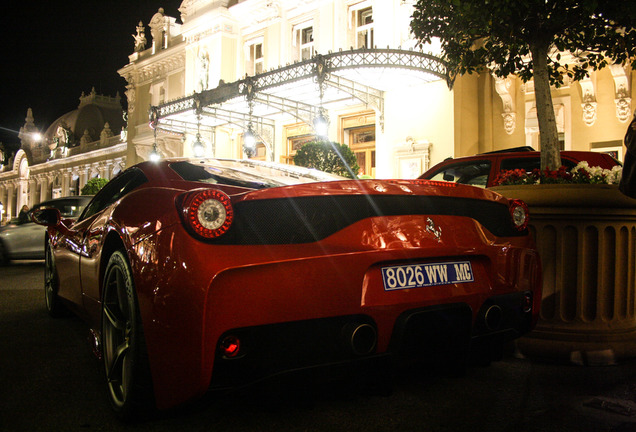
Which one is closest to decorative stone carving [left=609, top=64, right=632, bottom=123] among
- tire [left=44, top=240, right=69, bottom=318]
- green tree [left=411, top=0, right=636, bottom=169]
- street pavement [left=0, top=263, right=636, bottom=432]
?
green tree [left=411, top=0, right=636, bottom=169]

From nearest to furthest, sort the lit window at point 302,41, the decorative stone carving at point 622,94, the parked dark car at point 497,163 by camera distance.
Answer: the parked dark car at point 497,163, the decorative stone carving at point 622,94, the lit window at point 302,41

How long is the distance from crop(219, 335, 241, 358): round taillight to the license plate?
624 mm

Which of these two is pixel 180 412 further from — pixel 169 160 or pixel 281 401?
pixel 169 160

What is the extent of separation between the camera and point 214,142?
20.3 meters

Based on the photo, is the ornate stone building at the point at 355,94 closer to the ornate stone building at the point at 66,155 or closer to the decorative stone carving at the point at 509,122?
the decorative stone carving at the point at 509,122

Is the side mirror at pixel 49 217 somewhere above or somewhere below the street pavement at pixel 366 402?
above

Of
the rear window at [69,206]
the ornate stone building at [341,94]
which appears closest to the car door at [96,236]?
the rear window at [69,206]

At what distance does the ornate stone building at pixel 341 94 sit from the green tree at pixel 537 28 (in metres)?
7.04

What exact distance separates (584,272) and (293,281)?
232 cm

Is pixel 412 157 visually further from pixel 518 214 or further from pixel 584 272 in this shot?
pixel 518 214

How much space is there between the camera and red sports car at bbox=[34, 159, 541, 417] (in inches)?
66.6

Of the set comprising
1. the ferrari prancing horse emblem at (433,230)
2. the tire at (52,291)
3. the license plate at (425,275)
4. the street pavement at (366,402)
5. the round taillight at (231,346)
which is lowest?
the street pavement at (366,402)

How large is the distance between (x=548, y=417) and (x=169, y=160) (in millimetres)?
2379

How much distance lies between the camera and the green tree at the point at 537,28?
12.4 ft
